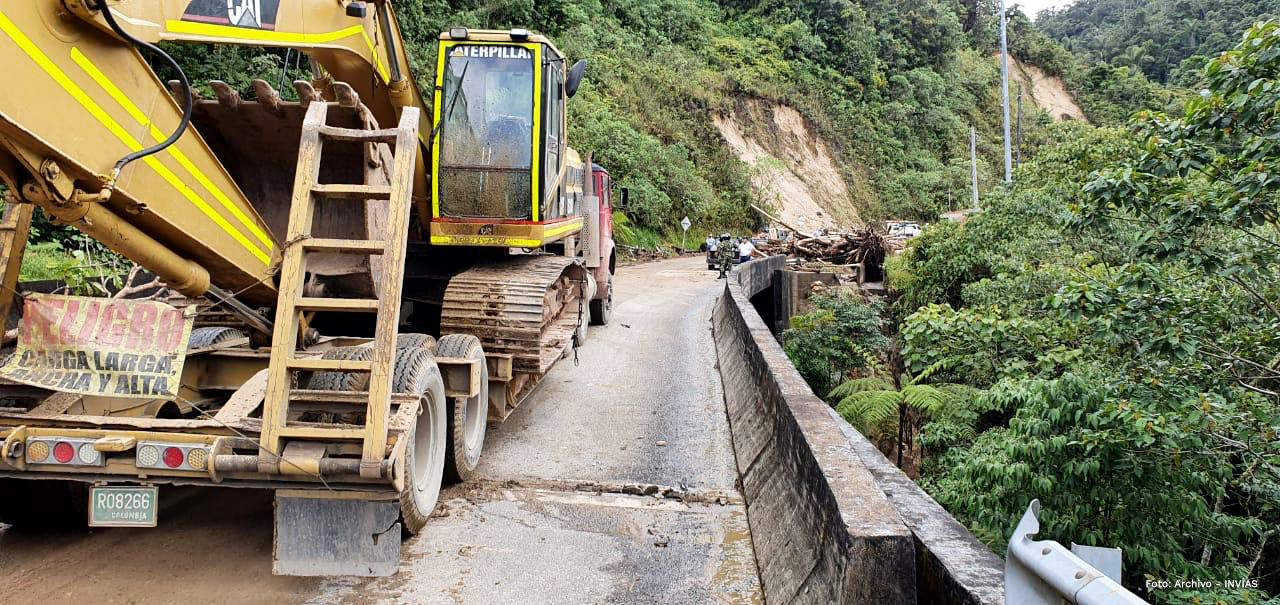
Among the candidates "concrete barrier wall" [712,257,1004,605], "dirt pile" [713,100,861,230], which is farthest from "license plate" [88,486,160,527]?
"dirt pile" [713,100,861,230]

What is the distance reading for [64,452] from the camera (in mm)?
3605

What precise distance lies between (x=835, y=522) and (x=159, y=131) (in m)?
3.34

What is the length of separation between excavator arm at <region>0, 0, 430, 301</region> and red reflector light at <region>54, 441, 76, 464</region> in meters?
0.83

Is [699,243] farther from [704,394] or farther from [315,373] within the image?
[315,373]

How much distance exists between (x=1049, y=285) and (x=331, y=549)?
821cm

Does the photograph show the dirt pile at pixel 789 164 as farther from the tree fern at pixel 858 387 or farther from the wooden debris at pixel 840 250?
the tree fern at pixel 858 387

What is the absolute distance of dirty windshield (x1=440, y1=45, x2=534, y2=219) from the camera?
710 centimetres

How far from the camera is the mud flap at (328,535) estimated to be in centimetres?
378

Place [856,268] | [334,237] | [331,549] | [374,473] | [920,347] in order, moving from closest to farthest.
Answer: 1. [374,473]
2. [331,549]
3. [334,237]
4. [920,347]
5. [856,268]

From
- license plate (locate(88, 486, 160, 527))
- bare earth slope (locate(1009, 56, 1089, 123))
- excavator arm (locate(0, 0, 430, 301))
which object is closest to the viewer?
excavator arm (locate(0, 0, 430, 301))

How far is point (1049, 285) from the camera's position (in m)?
9.24

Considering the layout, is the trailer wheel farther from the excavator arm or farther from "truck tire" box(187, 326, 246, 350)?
"truck tire" box(187, 326, 246, 350)

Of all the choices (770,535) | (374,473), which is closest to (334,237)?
(374,473)

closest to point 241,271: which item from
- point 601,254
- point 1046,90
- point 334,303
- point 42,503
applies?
point 334,303
